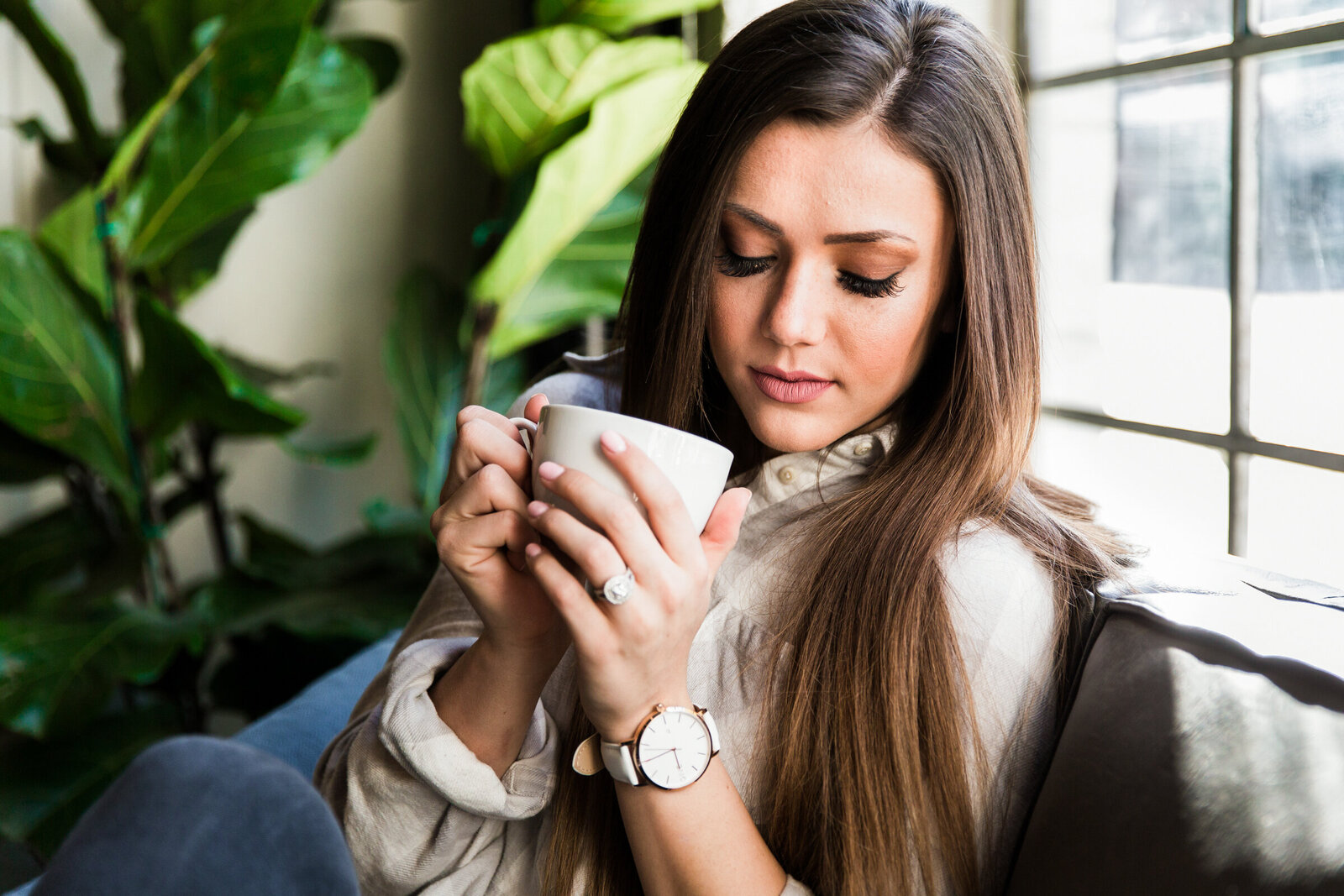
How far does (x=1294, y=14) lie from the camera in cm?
119

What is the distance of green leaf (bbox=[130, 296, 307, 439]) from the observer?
4.55 ft

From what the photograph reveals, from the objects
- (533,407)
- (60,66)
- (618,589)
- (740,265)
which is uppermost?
(60,66)

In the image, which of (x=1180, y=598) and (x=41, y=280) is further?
(x=41, y=280)

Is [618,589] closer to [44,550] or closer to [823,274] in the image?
[823,274]

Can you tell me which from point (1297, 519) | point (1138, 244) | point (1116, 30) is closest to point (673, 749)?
point (1297, 519)

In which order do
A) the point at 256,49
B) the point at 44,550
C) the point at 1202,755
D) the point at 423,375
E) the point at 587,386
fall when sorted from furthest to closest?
1. the point at 423,375
2. the point at 44,550
3. the point at 256,49
4. the point at 587,386
5. the point at 1202,755

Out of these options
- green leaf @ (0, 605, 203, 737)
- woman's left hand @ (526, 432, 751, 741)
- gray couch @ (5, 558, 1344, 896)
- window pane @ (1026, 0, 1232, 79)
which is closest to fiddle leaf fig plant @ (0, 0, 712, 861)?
green leaf @ (0, 605, 203, 737)

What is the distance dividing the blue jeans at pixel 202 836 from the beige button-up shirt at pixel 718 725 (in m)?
0.13

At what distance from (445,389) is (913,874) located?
144cm

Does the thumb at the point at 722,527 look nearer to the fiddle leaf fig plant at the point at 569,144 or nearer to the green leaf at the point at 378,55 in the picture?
the fiddle leaf fig plant at the point at 569,144

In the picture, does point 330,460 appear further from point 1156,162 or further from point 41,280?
point 1156,162

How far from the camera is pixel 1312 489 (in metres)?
1.24

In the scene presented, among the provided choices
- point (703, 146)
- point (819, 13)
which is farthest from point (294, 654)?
point (819, 13)

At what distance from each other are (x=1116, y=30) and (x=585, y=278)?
2.99ft
